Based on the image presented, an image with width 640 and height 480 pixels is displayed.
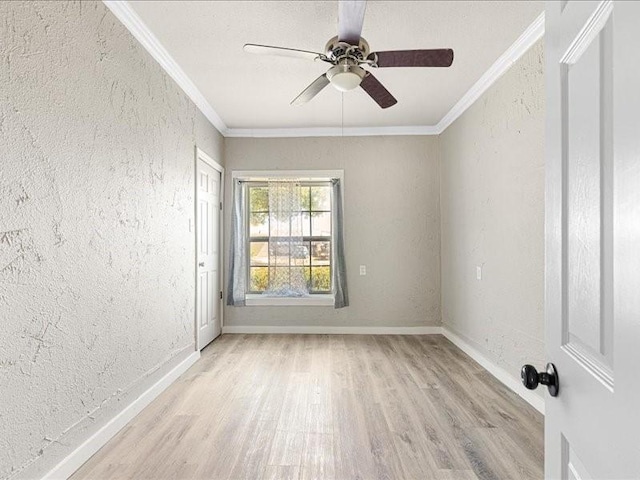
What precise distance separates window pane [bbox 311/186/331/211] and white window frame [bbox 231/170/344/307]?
4.7 inches

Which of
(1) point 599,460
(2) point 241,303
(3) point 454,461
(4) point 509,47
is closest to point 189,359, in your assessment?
(2) point 241,303

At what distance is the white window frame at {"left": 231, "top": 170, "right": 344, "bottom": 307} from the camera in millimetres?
4758

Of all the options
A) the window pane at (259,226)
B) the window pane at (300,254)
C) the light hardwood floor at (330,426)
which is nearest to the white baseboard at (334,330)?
the window pane at (300,254)

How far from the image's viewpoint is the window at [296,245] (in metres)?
4.86

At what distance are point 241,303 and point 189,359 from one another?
4.33 feet

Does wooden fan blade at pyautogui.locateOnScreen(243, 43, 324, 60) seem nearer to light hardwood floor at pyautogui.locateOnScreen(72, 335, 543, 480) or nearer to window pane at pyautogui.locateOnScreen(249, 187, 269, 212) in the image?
light hardwood floor at pyautogui.locateOnScreen(72, 335, 543, 480)

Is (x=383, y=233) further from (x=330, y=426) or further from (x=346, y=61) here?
(x=330, y=426)

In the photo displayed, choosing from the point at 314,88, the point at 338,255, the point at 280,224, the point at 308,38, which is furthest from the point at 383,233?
the point at 308,38

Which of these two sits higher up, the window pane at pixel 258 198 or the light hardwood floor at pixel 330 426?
the window pane at pixel 258 198

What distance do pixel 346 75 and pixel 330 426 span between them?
216 cm

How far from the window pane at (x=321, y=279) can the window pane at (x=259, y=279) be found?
606mm

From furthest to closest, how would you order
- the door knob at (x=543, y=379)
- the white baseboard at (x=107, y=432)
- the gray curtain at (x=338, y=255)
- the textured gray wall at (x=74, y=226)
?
the gray curtain at (x=338, y=255)
the white baseboard at (x=107, y=432)
the textured gray wall at (x=74, y=226)
the door knob at (x=543, y=379)

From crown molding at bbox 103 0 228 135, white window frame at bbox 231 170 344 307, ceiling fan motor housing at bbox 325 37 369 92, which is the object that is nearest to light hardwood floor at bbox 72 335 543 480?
white window frame at bbox 231 170 344 307

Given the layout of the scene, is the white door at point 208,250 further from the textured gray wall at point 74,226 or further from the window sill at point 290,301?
the textured gray wall at point 74,226
